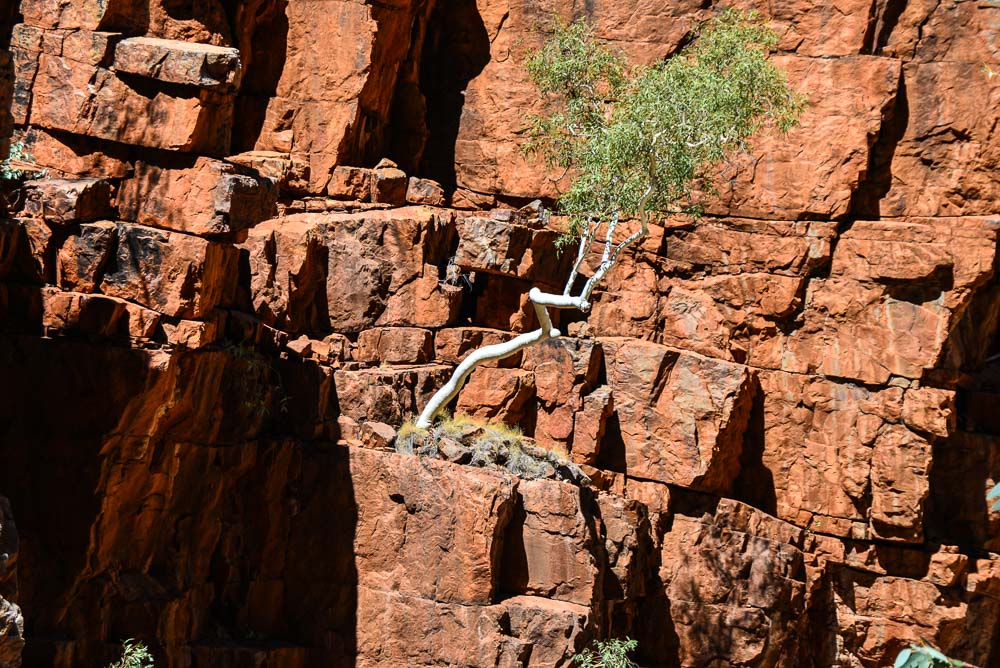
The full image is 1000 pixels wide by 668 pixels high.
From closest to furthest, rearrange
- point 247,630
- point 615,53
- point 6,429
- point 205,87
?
point 6,429 → point 205,87 → point 247,630 → point 615,53

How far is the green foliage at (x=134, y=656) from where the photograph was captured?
1736 cm

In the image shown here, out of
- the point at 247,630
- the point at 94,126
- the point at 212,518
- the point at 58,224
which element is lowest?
the point at 247,630

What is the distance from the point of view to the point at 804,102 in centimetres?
2377

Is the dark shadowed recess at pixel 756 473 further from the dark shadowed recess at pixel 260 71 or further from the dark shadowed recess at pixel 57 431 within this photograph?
the dark shadowed recess at pixel 57 431

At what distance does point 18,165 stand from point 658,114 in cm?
956

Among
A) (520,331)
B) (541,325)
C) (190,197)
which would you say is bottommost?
(541,325)

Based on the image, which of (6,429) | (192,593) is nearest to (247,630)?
(192,593)

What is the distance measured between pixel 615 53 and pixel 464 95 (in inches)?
124

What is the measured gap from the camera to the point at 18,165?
747 inches

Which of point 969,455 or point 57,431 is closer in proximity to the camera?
point 57,431

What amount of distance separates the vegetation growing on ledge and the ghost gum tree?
1.71ft

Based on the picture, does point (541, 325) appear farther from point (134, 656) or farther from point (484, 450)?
point (134, 656)

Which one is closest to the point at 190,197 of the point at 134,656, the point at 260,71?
the point at 134,656

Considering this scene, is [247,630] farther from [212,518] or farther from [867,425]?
[867,425]
